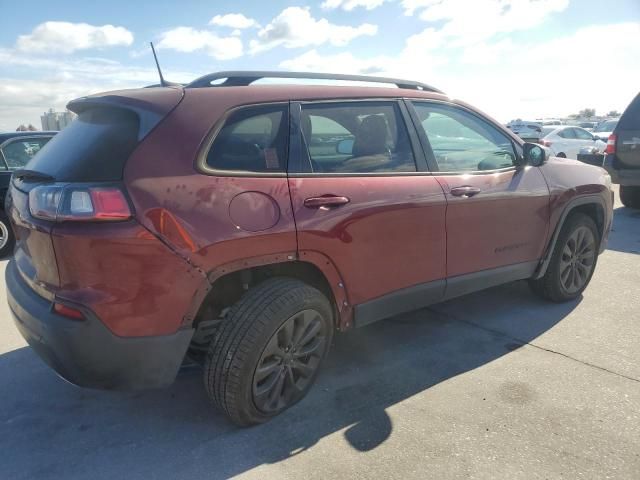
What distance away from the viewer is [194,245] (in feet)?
7.44

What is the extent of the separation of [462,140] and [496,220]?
0.61 m

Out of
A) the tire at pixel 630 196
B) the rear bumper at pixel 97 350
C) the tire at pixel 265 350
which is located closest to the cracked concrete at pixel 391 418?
the tire at pixel 265 350

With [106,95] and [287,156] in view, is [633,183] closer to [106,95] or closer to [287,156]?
[287,156]

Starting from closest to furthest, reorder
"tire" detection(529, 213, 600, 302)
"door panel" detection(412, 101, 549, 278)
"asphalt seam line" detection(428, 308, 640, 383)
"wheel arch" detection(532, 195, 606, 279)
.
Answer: "asphalt seam line" detection(428, 308, 640, 383), "door panel" detection(412, 101, 549, 278), "wheel arch" detection(532, 195, 606, 279), "tire" detection(529, 213, 600, 302)

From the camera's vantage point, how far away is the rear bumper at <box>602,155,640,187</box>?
7.76m

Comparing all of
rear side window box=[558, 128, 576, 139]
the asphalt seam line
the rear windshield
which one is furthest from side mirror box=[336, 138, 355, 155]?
rear side window box=[558, 128, 576, 139]

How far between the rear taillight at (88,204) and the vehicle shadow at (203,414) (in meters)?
0.98

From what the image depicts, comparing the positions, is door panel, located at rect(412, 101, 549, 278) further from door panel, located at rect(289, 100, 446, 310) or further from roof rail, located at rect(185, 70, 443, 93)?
roof rail, located at rect(185, 70, 443, 93)

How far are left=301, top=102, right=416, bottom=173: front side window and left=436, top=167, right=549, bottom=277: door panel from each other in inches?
14.4

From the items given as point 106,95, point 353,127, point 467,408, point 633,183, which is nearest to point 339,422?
point 467,408

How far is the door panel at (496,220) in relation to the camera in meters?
3.32

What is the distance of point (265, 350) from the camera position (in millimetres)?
2523

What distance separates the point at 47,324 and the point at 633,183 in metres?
8.31

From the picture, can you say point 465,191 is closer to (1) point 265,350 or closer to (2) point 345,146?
(2) point 345,146
